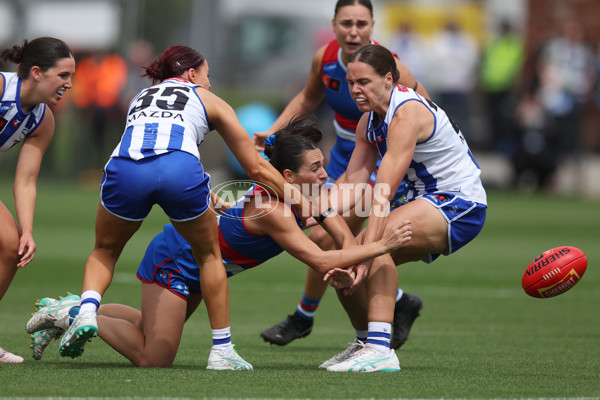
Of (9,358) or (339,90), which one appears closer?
(9,358)

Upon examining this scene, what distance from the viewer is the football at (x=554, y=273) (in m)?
6.19

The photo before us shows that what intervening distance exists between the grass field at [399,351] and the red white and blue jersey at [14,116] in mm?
1298

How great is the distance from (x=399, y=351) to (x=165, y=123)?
2355 millimetres

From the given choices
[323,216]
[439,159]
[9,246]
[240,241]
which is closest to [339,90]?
[439,159]

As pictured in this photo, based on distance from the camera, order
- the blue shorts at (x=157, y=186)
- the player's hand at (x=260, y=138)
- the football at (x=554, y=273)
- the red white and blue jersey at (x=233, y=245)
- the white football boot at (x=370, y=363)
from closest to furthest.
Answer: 1. the blue shorts at (x=157, y=186)
2. the white football boot at (x=370, y=363)
3. the red white and blue jersey at (x=233, y=245)
4. the football at (x=554, y=273)
5. the player's hand at (x=260, y=138)

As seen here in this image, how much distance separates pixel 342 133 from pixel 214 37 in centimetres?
1855

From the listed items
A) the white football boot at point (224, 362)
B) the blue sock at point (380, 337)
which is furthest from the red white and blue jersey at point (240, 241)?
the blue sock at point (380, 337)

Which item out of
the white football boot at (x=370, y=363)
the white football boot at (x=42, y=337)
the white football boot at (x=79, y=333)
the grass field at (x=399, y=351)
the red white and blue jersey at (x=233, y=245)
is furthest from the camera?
the red white and blue jersey at (x=233, y=245)

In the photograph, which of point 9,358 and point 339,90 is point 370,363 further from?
point 339,90

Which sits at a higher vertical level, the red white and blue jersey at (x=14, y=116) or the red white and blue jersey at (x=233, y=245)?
the red white and blue jersey at (x=14, y=116)

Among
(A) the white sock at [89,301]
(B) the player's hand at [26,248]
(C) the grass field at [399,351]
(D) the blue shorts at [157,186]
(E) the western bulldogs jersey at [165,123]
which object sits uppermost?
(E) the western bulldogs jersey at [165,123]

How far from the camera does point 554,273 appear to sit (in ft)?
20.3

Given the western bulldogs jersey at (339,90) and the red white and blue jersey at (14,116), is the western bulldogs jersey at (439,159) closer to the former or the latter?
the western bulldogs jersey at (339,90)

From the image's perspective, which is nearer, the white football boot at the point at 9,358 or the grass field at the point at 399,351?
the grass field at the point at 399,351
